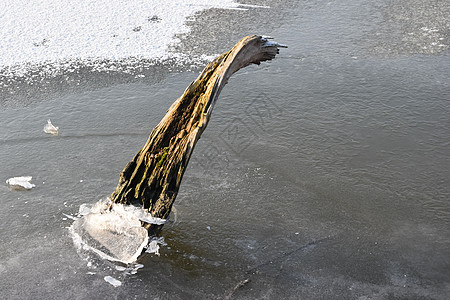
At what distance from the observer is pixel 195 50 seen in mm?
7031

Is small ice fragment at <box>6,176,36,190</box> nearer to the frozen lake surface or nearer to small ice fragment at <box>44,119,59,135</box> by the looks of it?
the frozen lake surface

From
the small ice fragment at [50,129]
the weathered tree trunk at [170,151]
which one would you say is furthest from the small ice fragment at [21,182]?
the weathered tree trunk at [170,151]

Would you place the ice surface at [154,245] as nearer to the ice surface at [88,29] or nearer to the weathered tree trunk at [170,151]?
the weathered tree trunk at [170,151]

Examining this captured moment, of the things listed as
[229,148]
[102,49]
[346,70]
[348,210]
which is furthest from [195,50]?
[348,210]

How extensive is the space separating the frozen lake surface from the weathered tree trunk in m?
0.36

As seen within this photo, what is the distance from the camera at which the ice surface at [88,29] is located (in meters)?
6.92

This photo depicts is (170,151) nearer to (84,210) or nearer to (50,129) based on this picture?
(84,210)

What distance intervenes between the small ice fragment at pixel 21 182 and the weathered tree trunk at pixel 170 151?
1.06m

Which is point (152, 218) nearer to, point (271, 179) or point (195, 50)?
point (271, 179)

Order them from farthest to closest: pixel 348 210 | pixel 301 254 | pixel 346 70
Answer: pixel 346 70
pixel 348 210
pixel 301 254

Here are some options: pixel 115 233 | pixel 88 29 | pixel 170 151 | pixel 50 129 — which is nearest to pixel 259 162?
pixel 170 151

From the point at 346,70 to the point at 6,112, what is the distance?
4.12 meters

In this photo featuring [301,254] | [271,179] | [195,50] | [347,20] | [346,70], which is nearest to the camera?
[301,254]

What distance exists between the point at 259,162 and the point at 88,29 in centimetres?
431
